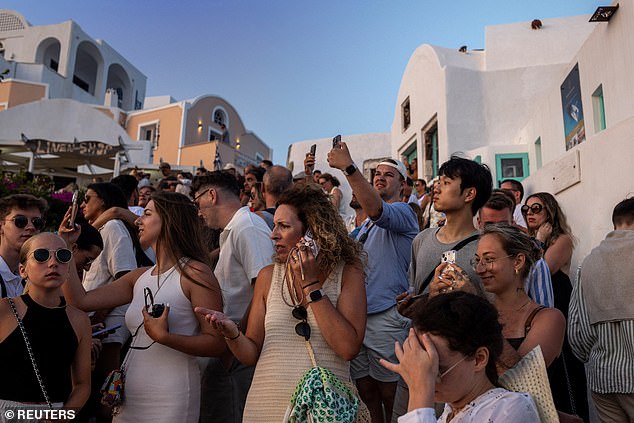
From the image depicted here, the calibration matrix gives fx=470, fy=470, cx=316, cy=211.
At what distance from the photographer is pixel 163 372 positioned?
2.49 metres

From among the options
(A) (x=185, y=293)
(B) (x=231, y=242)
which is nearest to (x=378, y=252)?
(B) (x=231, y=242)

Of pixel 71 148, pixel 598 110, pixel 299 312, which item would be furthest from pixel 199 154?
pixel 299 312

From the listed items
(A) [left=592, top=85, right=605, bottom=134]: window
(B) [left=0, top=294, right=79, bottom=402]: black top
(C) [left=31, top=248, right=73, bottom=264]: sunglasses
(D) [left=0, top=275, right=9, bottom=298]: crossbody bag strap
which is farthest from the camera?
(A) [left=592, top=85, right=605, bottom=134]: window

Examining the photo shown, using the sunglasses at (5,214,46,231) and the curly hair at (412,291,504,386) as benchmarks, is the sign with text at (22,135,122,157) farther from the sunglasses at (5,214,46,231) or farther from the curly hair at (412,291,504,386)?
the curly hair at (412,291,504,386)

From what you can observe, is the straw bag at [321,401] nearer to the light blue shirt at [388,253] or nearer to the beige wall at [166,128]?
the light blue shirt at [388,253]

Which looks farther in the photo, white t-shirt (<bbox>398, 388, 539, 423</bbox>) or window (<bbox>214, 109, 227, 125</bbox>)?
window (<bbox>214, 109, 227, 125</bbox>)

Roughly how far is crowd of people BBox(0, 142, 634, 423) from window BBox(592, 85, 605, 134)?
17.0ft

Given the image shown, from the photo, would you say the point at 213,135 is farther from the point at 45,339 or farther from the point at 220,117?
the point at 45,339

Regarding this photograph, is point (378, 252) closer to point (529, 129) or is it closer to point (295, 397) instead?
point (295, 397)

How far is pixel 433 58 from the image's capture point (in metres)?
14.4

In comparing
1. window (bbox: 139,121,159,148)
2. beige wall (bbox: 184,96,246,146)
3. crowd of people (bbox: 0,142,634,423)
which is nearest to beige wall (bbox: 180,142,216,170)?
beige wall (bbox: 184,96,246,146)

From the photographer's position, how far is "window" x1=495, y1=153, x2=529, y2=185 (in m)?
11.2

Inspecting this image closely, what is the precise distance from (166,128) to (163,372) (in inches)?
1177

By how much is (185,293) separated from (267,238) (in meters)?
0.78
